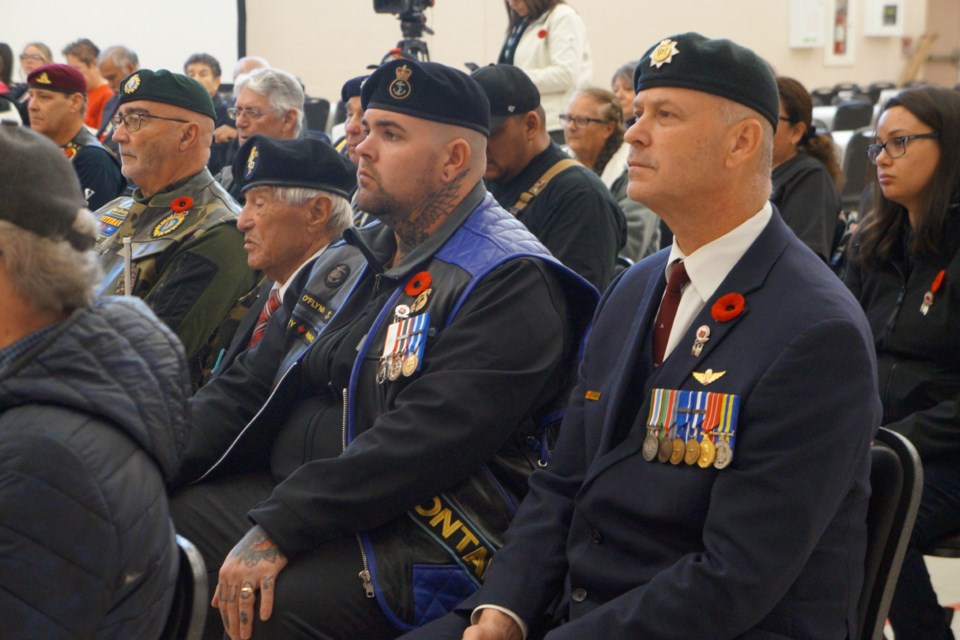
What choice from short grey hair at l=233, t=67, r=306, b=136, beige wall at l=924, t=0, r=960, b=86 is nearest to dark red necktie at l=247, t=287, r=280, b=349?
short grey hair at l=233, t=67, r=306, b=136

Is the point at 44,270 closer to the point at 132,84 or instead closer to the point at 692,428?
the point at 692,428

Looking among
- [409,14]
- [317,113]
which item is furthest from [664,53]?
[317,113]

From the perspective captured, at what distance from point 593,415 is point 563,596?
289 millimetres

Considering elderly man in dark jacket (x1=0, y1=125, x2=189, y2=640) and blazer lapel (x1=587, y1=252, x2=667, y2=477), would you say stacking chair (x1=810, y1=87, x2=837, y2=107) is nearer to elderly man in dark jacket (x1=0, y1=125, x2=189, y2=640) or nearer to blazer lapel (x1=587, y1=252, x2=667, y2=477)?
blazer lapel (x1=587, y1=252, x2=667, y2=477)

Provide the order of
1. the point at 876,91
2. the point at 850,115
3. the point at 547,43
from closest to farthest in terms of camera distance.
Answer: the point at 547,43 < the point at 850,115 < the point at 876,91

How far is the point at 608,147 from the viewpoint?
4.64 m

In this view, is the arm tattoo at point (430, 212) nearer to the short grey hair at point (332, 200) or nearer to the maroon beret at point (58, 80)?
the short grey hair at point (332, 200)

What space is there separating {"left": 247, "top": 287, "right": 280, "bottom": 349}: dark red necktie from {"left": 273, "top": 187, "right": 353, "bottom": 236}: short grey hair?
22 centimetres

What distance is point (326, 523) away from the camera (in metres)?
1.97

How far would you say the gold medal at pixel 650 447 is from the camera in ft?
5.31

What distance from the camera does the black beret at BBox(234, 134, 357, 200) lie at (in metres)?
2.87

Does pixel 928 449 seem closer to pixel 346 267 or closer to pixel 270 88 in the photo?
pixel 346 267

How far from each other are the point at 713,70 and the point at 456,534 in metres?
0.90

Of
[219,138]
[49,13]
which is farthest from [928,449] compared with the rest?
[49,13]
